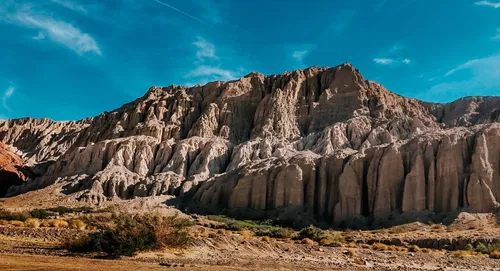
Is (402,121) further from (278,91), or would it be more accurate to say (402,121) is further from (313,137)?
(278,91)

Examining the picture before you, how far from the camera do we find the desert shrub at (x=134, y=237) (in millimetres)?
20913

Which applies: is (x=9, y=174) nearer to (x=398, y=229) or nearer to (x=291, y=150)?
(x=291, y=150)

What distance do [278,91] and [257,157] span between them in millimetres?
25687

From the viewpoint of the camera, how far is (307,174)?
66.9 metres

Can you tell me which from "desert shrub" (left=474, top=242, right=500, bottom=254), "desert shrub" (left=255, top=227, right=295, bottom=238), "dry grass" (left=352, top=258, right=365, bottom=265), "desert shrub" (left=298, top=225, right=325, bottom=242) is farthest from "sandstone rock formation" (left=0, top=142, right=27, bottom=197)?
"dry grass" (left=352, top=258, right=365, bottom=265)

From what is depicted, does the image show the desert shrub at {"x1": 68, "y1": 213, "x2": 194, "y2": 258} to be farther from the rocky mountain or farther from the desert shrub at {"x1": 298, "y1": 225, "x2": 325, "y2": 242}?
the rocky mountain

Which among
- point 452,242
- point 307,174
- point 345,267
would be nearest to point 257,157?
point 307,174

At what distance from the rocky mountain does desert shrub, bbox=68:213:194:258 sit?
38.2 metres

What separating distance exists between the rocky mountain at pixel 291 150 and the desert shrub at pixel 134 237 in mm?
38219

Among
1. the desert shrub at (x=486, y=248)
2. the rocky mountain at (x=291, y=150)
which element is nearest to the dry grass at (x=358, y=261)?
the desert shrub at (x=486, y=248)

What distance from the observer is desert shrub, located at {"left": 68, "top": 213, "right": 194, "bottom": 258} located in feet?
68.6

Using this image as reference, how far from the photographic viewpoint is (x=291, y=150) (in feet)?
277

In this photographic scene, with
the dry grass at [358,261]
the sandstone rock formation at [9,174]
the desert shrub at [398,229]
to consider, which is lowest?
the dry grass at [358,261]

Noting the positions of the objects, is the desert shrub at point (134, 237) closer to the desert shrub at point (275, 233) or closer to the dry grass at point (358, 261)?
the dry grass at point (358, 261)
